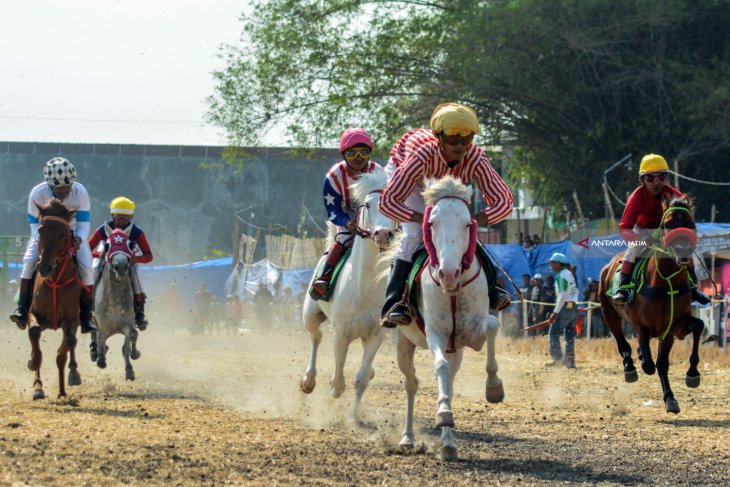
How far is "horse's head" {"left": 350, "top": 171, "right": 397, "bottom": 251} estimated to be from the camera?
9.67 m

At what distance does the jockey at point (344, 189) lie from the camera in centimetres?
1114

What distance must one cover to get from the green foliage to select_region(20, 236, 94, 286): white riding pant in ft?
60.3

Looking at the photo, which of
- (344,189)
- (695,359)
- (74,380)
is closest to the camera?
(344,189)

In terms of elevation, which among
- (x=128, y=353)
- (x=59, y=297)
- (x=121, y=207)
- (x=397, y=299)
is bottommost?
(x=128, y=353)

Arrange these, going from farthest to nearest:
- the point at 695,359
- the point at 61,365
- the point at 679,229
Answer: the point at 61,365, the point at 695,359, the point at 679,229

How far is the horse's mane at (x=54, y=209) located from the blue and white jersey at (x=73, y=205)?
0.78 ft

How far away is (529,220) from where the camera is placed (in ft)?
143

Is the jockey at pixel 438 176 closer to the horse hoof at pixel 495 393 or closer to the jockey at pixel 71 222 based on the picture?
the horse hoof at pixel 495 393

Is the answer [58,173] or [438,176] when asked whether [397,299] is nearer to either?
[438,176]

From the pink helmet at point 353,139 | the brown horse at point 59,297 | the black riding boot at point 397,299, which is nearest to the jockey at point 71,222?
the brown horse at point 59,297

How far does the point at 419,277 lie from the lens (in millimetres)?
9055

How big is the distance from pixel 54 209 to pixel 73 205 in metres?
0.44

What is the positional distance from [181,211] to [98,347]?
38116 mm

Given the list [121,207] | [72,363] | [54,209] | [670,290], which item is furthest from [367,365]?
[121,207]
